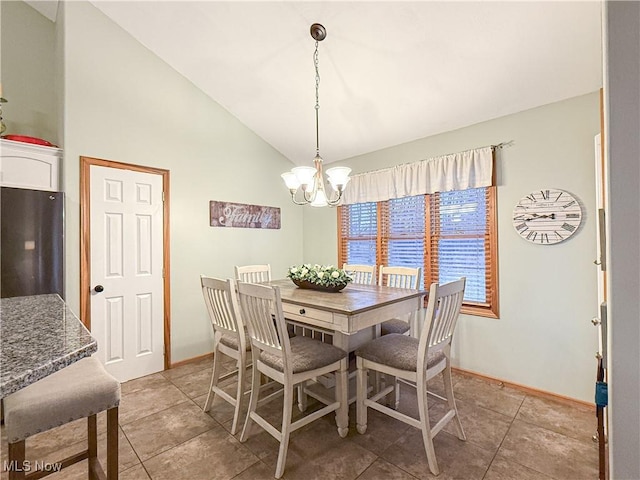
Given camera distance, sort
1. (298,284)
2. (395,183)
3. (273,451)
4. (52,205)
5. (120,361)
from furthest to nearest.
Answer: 1. (395,183)
2. (120,361)
3. (298,284)
4. (52,205)
5. (273,451)

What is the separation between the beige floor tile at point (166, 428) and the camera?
194 cm

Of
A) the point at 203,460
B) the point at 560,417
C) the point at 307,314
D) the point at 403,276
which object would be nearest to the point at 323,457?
the point at 203,460

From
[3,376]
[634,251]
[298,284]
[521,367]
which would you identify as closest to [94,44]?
[298,284]

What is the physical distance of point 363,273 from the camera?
3277 millimetres

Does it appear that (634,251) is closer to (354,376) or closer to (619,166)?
(619,166)

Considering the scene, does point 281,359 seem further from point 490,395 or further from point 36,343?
point 490,395

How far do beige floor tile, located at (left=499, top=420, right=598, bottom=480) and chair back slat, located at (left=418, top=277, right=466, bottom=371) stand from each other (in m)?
0.77

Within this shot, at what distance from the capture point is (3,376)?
0.57m

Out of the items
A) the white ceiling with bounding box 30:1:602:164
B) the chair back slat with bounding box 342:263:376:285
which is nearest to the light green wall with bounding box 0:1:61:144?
the white ceiling with bounding box 30:1:602:164

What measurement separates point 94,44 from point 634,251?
12.9ft

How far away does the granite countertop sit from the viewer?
0.60 metres

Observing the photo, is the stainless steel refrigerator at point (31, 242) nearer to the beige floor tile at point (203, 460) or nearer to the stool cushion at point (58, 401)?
the stool cushion at point (58, 401)

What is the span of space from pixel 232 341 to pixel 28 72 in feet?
10.9

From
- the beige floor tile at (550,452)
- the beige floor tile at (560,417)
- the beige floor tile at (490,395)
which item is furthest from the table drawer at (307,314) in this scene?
the beige floor tile at (560,417)
